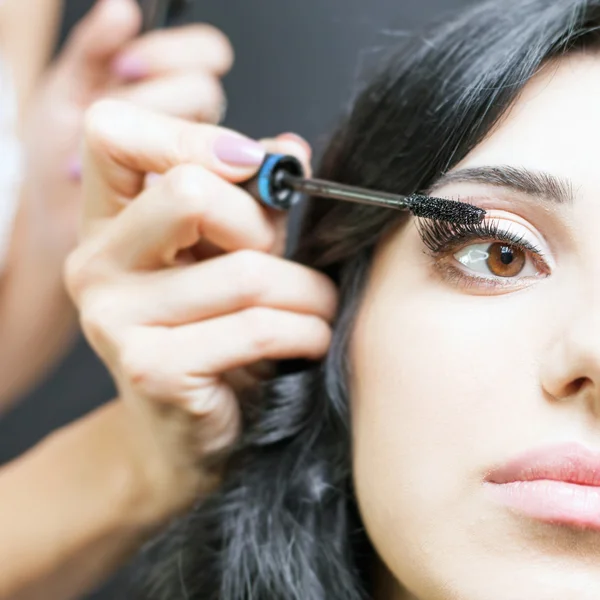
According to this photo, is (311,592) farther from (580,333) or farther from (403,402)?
(580,333)

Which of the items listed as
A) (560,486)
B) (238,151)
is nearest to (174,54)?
(238,151)

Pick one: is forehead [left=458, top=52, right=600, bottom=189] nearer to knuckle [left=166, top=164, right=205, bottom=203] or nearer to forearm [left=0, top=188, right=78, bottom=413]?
knuckle [left=166, top=164, right=205, bottom=203]

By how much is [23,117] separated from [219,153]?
0.45 metres

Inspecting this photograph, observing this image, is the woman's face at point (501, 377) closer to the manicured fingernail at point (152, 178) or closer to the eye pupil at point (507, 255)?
the eye pupil at point (507, 255)

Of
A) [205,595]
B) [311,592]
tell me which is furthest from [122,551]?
[311,592]

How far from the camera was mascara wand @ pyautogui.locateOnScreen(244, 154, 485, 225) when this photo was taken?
1.72 ft

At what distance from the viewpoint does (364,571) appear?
2.21 ft

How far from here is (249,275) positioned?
1.98 ft

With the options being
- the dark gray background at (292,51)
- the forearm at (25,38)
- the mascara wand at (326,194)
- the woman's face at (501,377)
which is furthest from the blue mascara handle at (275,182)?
the forearm at (25,38)

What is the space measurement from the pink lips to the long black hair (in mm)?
190

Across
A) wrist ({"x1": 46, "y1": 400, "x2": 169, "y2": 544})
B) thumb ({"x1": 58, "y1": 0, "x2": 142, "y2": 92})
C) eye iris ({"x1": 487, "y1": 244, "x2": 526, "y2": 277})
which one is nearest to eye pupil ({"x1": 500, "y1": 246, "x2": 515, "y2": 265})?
eye iris ({"x1": 487, "y1": 244, "x2": 526, "y2": 277})

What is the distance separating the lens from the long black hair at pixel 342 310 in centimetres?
57

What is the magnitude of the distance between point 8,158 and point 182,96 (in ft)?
0.76

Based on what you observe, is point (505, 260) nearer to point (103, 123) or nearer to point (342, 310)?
point (342, 310)
